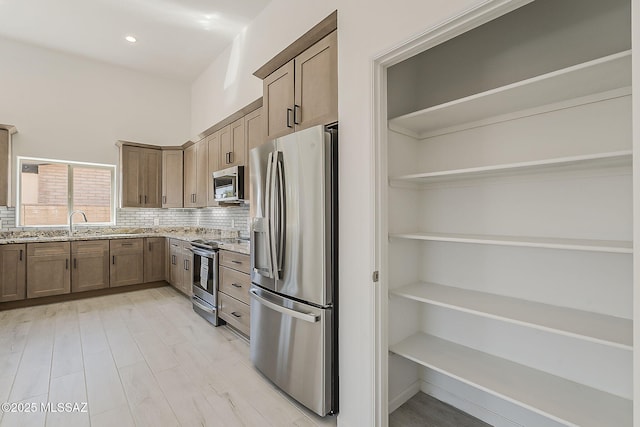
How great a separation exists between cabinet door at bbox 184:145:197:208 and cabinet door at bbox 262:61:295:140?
8.99 feet

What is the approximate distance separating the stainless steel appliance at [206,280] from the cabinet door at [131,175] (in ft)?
6.46

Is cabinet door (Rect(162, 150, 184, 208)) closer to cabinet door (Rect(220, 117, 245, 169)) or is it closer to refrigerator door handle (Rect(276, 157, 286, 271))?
cabinet door (Rect(220, 117, 245, 169))

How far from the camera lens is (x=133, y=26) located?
3.79m

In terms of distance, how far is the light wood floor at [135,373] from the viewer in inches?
73.9

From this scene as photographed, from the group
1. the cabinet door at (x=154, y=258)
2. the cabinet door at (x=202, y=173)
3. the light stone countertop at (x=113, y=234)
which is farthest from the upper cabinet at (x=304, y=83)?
the cabinet door at (x=154, y=258)

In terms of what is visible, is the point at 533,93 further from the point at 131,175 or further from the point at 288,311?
the point at 131,175

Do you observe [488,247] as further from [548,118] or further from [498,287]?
[548,118]

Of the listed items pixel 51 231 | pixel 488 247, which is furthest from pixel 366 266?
pixel 51 231

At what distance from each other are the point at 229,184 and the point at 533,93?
10.3 ft

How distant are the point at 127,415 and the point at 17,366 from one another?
136 centimetres

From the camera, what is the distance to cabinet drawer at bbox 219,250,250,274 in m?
2.79

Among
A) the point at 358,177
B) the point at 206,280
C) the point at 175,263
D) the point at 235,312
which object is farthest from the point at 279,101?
the point at 175,263

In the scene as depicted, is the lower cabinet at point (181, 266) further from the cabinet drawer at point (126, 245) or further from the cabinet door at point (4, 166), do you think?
the cabinet door at point (4, 166)

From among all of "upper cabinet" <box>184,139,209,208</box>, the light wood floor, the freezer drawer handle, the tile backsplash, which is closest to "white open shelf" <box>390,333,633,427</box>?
the freezer drawer handle
